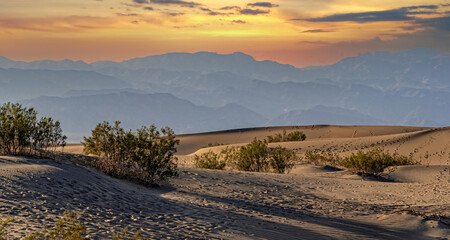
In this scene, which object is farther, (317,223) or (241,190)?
(241,190)

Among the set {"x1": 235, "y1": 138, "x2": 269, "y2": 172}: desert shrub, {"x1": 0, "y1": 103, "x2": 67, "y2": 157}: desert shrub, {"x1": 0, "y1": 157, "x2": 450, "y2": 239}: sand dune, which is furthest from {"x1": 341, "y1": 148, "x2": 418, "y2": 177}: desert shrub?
{"x1": 0, "y1": 103, "x2": 67, "y2": 157}: desert shrub

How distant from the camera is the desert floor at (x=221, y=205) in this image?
880 centimetres

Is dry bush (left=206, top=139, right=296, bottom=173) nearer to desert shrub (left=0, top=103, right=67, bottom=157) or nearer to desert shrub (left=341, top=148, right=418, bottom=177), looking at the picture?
desert shrub (left=341, top=148, right=418, bottom=177)

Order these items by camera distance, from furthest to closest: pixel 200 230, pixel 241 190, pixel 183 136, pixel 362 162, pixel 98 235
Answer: pixel 183 136, pixel 362 162, pixel 241 190, pixel 200 230, pixel 98 235

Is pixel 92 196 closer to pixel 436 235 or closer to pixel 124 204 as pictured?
pixel 124 204

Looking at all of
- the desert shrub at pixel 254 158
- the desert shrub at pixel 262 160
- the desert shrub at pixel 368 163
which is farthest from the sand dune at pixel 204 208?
the desert shrub at pixel 254 158

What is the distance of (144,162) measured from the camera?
13594 millimetres

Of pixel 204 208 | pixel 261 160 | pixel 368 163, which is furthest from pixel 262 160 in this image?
pixel 204 208

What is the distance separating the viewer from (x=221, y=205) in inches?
446

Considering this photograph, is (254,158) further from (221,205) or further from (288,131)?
(288,131)

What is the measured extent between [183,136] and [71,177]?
179 feet

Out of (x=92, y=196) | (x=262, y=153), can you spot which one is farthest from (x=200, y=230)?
(x=262, y=153)

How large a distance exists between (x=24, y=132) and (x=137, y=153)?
312cm

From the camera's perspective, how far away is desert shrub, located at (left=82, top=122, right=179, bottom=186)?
13359 millimetres
